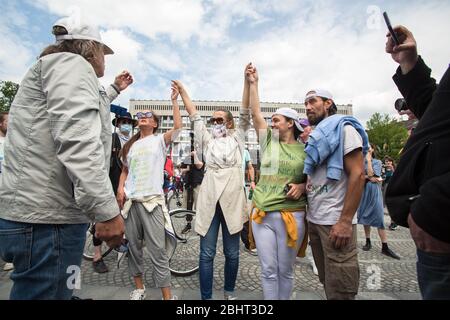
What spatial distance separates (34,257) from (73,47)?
119 cm

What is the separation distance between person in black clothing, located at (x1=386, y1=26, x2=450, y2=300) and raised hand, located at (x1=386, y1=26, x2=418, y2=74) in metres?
0.43

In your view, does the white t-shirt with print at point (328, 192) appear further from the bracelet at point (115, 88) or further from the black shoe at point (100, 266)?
the black shoe at point (100, 266)

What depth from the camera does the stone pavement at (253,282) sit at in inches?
121

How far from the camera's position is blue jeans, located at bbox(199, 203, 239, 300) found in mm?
2756

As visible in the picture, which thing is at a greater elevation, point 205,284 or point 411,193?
point 411,193

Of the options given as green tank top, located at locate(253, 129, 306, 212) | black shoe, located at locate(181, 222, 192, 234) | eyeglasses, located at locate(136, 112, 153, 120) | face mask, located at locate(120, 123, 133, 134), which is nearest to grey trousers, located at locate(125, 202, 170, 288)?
eyeglasses, located at locate(136, 112, 153, 120)

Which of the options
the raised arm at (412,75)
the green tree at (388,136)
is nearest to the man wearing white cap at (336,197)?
the raised arm at (412,75)

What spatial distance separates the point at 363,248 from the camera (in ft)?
16.4

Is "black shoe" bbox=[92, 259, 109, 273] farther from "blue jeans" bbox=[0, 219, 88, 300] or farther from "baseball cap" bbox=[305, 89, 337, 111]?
"baseball cap" bbox=[305, 89, 337, 111]

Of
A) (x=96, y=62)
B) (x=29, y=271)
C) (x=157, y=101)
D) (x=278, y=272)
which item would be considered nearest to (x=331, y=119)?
(x=278, y=272)

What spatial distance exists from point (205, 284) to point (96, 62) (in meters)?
2.21

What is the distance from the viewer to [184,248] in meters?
4.75

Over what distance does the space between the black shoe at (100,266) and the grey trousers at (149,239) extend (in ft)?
3.73

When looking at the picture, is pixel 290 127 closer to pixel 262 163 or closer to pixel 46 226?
pixel 262 163
